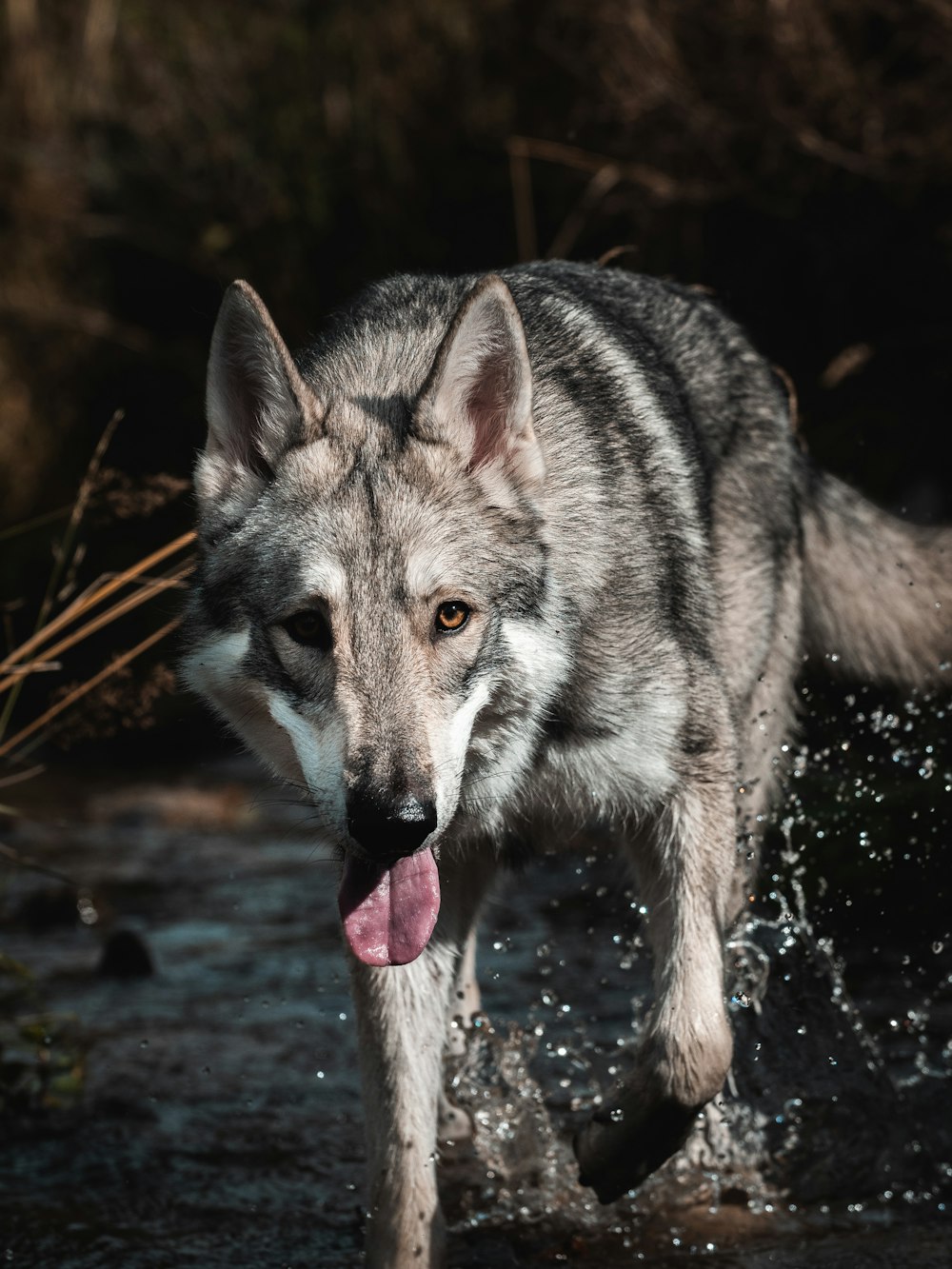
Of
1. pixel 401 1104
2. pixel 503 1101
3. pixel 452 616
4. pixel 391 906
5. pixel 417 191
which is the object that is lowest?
pixel 503 1101

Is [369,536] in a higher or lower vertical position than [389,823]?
higher

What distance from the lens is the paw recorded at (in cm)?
347

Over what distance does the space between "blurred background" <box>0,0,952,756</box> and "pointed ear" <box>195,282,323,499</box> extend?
0.74 meters

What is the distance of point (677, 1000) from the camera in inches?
142

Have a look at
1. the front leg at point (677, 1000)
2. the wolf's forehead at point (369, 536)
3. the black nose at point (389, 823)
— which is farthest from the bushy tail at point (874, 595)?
the black nose at point (389, 823)

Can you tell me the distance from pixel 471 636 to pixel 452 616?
2.1 inches

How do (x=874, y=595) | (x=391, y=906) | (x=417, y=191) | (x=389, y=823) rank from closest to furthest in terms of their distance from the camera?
(x=389, y=823) → (x=391, y=906) → (x=874, y=595) → (x=417, y=191)

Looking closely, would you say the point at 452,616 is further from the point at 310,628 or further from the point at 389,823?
the point at 389,823

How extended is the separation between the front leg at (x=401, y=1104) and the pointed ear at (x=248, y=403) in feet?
3.53

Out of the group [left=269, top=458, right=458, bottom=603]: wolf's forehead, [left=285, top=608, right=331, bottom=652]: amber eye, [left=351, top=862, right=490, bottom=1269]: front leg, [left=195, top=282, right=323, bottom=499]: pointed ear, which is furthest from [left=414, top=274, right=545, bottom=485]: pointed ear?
[left=351, top=862, right=490, bottom=1269]: front leg

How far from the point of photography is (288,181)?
10156 mm

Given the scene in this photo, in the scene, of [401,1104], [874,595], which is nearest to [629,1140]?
[401,1104]

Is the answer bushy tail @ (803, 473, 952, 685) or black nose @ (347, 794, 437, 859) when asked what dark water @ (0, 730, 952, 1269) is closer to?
bushy tail @ (803, 473, 952, 685)

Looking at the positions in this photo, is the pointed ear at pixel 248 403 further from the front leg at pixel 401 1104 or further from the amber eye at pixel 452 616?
the front leg at pixel 401 1104
